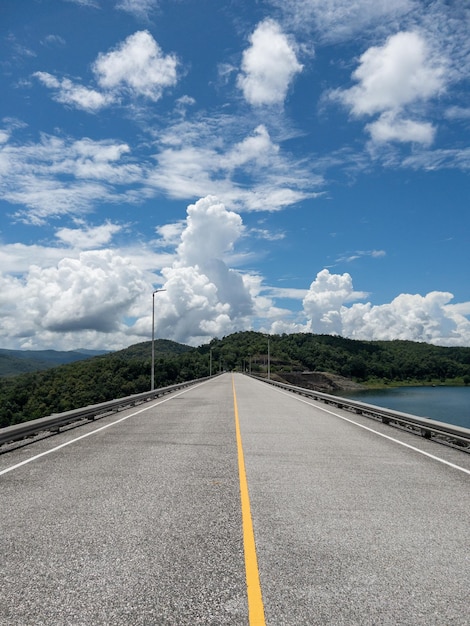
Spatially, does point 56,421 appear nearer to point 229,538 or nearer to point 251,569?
point 229,538

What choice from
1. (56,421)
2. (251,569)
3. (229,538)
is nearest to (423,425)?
(229,538)

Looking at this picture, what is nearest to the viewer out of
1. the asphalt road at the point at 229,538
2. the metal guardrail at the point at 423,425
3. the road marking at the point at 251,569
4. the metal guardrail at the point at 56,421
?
the road marking at the point at 251,569

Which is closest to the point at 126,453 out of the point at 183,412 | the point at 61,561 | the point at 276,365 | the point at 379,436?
the point at 61,561

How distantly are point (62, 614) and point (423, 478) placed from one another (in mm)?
6920

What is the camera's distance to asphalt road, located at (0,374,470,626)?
391cm

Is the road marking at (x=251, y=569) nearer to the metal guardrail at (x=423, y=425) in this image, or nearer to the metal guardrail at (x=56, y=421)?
the metal guardrail at (x=56, y=421)

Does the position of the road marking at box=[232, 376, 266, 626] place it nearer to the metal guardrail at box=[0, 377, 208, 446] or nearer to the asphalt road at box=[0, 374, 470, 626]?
the asphalt road at box=[0, 374, 470, 626]

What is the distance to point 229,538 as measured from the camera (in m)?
5.49

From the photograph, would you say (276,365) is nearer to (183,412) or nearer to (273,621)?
(183,412)

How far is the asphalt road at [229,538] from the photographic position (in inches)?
154

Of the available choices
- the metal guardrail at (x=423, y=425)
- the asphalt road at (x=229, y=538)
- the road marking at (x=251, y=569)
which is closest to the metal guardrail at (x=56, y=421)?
the asphalt road at (x=229, y=538)

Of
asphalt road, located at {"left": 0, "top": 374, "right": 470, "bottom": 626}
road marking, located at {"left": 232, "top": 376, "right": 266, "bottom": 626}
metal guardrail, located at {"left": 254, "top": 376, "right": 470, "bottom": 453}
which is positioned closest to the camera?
road marking, located at {"left": 232, "top": 376, "right": 266, "bottom": 626}

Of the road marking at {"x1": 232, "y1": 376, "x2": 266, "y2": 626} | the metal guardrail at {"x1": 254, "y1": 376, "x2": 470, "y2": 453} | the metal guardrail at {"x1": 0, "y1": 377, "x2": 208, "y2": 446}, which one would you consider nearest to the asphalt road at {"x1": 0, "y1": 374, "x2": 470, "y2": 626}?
the road marking at {"x1": 232, "y1": 376, "x2": 266, "y2": 626}

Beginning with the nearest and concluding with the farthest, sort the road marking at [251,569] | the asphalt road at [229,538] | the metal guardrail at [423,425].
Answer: the road marking at [251,569] → the asphalt road at [229,538] → the metal guardrail at [423,425]
